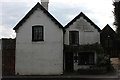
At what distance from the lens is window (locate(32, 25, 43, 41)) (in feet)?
84.1

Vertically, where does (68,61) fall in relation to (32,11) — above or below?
below

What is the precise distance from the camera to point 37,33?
25719mm

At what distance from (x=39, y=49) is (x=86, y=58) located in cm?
564

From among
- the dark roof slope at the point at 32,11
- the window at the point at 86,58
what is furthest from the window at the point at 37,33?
the window at the point at 86,58

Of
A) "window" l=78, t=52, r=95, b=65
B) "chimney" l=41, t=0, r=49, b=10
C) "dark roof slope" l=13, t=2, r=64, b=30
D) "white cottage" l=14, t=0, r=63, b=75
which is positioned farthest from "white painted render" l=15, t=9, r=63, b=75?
"window" l=78, t=52, r=95, b=65

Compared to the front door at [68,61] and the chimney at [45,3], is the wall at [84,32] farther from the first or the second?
the chimney at [45,3]

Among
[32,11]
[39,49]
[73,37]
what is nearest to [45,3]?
[32,11]

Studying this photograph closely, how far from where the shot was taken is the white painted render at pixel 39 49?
83.0ft

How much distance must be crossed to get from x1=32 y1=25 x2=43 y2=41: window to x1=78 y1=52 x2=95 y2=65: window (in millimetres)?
5107

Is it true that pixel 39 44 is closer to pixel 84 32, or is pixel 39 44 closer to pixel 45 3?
pixel 45 3

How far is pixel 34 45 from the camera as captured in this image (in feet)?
83.9

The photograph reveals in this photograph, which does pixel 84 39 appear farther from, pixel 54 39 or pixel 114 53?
pixel 114 53

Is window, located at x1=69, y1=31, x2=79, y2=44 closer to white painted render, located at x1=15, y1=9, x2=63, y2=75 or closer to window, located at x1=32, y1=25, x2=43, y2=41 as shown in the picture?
white painted render, located at x1=15, y1=9, x2=63, y2=75

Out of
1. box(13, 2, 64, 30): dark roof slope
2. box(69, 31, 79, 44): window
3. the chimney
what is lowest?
box(69, 31, 79, 44): window
